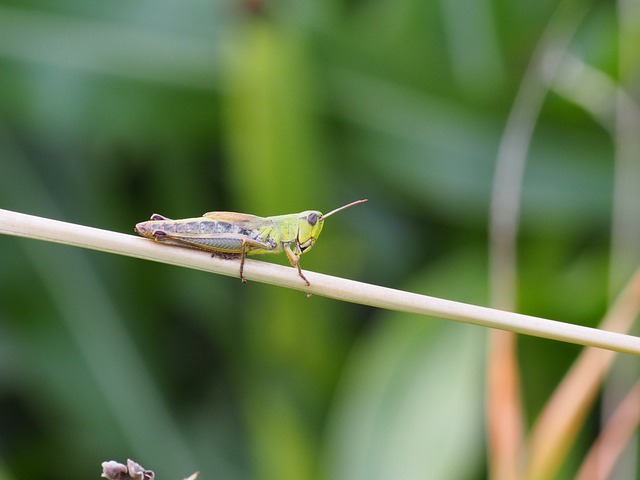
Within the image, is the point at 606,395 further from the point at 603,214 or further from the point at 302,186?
the point at 302,186

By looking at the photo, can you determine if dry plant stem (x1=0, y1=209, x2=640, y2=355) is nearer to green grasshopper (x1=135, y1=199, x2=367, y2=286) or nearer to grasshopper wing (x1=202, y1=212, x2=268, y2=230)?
green grasshopper (x1=135, y1=199, x2=367, y2=286)

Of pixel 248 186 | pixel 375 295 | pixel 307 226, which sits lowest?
pixel 375 295

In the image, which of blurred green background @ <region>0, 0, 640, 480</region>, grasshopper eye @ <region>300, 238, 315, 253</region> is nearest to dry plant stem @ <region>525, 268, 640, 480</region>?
blurred green background @ <region>0, 0, 640, 480</region>

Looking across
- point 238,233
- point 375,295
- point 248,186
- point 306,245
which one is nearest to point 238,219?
point 238,233

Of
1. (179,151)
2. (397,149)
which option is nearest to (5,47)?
(179,151)

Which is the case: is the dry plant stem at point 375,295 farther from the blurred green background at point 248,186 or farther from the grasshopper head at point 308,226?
the blurred green background at point 248,186

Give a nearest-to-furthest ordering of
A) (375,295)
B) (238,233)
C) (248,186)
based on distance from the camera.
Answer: (375,295), (238,233), (248,186)

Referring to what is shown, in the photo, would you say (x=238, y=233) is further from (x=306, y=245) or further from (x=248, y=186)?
(x=248, y=186)
